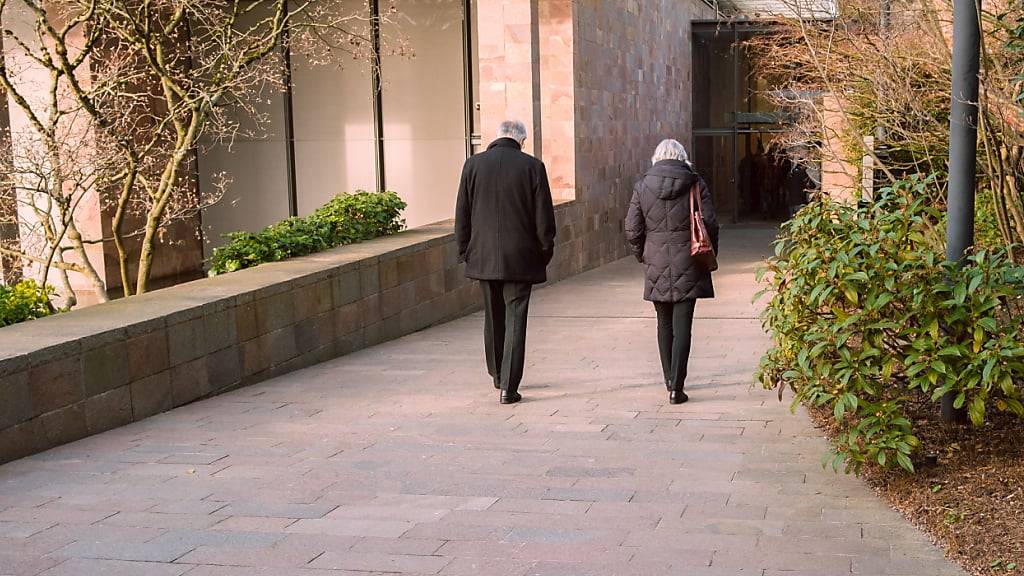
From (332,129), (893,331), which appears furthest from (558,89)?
(893,331)

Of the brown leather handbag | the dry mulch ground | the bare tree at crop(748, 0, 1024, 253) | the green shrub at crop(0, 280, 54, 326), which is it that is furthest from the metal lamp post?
the green shrub at crop(0, 280, 54, 326)

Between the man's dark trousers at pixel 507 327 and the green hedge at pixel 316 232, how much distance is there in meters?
2.88

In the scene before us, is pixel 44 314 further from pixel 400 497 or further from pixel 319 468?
pixel 400 497

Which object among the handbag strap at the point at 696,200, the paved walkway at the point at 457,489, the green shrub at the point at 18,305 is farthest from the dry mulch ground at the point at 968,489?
the green shrub at the point at 18,305

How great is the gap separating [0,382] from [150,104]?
11.3 meters

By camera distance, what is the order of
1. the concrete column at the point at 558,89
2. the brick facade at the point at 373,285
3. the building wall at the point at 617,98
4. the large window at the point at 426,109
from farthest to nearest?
1. the large window at the point at 426,109
2. the building wall at the point at 617,98
3. the concrete column at the point at 558,89
4. the brick facade at the point at 373,285

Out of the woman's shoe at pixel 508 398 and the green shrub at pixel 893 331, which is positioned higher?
the green shrub at pixel 893 331

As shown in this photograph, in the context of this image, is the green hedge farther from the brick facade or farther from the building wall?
the building wall

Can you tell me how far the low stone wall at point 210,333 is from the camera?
6371 mm

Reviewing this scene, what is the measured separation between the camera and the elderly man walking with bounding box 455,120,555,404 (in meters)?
7.61

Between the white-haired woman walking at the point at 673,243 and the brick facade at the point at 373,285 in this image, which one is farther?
the white-haired woman walking at the point at 673,243

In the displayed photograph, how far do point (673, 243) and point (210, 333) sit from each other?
118 inches

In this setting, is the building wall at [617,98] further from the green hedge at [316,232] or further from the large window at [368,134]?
the green hedge at [316,232]

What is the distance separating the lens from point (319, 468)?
19.6 ft
